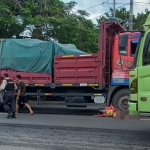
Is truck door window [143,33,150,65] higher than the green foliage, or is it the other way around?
the green foliage

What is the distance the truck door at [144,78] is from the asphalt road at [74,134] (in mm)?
910

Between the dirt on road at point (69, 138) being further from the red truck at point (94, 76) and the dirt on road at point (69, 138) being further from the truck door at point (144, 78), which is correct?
the red truck at point (94, 76)

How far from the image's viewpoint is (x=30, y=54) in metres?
14.3

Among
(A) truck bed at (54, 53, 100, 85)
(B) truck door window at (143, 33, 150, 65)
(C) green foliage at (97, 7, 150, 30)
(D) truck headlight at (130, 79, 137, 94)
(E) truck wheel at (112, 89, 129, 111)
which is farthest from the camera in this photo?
(C) green foliage at (97, 7, 150, 30)

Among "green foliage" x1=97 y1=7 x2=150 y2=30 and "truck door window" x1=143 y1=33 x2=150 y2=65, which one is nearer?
"truck door window" x1=143 y1=33 x2=150 y2=65

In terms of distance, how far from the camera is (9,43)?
577 inches

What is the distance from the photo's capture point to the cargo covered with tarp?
13945 mm

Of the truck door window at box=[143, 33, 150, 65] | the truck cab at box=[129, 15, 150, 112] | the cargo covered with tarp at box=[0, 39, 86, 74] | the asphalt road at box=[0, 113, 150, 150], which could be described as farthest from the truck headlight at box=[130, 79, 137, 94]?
the cargo covered with tarp at box=[0, 39, 86, 74]

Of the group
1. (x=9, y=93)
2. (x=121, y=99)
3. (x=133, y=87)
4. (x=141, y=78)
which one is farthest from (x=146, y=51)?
(x=9, y=93)

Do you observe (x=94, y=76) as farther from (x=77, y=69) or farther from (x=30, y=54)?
(x=30, y=54)

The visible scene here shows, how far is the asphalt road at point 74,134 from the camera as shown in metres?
7.63

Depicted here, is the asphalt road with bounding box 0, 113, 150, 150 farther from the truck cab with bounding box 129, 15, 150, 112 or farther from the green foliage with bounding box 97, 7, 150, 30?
the green foliage with bounding box 97, 7, 150, 30

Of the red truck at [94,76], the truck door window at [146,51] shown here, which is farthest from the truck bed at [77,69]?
the truck door window at [146,51]

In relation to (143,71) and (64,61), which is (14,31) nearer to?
(64,61)
